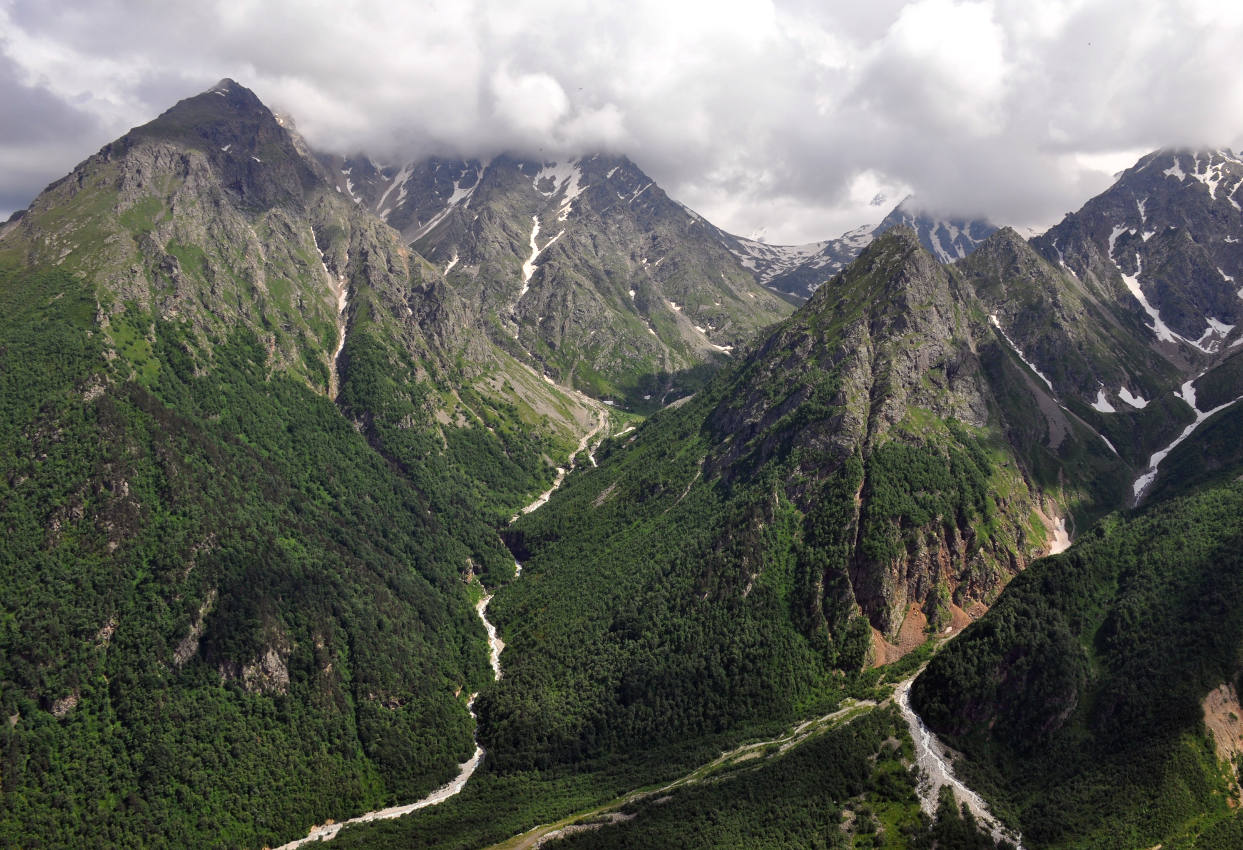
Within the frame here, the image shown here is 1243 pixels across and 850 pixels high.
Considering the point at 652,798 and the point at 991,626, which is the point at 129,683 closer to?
Result: the point at 652,798

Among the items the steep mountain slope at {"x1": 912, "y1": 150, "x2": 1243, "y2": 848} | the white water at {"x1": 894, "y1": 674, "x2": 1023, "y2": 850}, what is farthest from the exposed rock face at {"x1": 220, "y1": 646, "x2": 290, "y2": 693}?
the steep mountain slope at {"x1": 912, "y1": 150, "x2": 1243, "y2": 848}

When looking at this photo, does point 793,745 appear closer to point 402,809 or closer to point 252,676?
point 402,809

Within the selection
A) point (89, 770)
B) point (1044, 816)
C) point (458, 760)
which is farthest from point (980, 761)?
point (89, 770)

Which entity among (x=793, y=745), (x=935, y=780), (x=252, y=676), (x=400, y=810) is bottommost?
(x=935, y=780)

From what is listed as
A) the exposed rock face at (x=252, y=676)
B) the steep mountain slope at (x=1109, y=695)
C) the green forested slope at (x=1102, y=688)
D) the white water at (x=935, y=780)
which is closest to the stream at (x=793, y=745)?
the white water at (x=935, y=780)

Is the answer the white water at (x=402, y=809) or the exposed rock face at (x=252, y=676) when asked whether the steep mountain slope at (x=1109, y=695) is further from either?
the exposed rock face at (x=252, y=676)

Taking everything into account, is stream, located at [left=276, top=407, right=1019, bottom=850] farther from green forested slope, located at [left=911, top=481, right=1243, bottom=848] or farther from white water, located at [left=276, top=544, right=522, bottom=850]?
green forested slope, located at [left=911, top=481, right=1243, bottom=848]

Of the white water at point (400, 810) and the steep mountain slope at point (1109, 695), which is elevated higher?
the white water at point (400, 810)

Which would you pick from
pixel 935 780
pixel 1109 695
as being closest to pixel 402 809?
pixel 935 780

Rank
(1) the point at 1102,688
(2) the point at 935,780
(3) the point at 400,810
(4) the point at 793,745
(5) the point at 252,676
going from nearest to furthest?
(2) the point at 935,780, (1) the point at 1102,688, (4) the point at 793,745, (3) the point at 400,810, (5) the point at 252,676

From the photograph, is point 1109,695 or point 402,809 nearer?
point 1109,695
